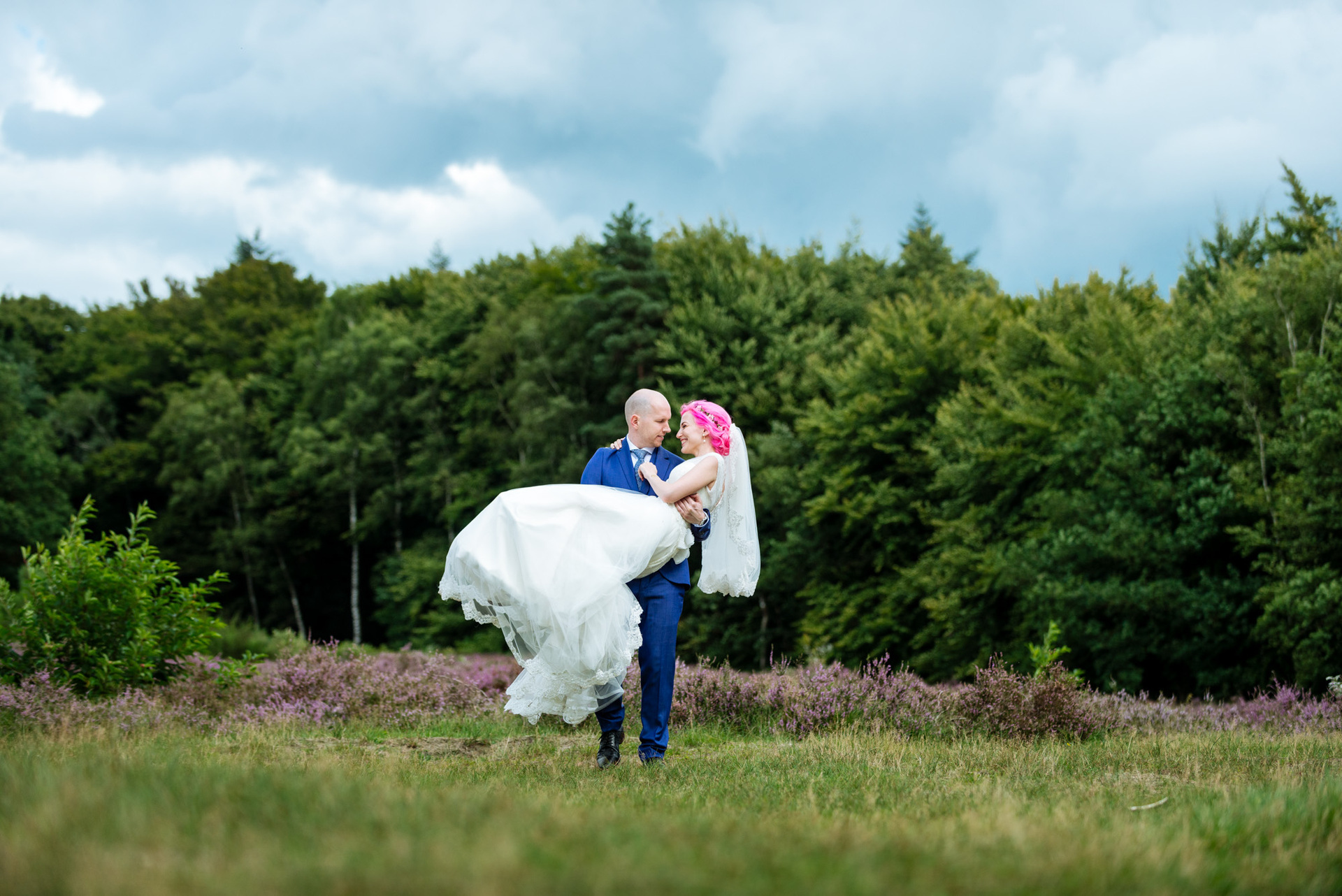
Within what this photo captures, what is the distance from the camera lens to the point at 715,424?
727 centimetres

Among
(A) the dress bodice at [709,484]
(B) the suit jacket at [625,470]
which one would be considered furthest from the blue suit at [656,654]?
(A) the dress bodice at [709,484]

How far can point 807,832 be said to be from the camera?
3.59 meters

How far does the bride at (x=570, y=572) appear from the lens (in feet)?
21.1

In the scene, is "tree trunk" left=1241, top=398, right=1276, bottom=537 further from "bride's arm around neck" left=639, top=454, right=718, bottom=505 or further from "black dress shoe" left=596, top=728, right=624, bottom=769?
"black dress shoe" left=596, top=728, right=624, bottom=769

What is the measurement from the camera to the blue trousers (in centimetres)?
691

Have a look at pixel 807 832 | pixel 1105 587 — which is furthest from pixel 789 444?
pixel 807 832

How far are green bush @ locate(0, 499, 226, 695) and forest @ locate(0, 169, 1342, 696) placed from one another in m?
3.73

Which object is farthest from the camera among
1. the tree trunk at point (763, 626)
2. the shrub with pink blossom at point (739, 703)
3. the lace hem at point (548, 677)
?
the tree trunk at point (763, 626)

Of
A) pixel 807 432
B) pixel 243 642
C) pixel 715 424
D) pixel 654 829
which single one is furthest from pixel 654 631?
pixel 807 432

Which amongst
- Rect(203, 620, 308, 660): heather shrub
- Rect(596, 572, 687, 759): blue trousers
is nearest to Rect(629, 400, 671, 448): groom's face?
Rect(596, 572, 687, 759): blue trousers

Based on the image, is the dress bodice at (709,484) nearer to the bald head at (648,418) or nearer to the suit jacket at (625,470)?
the suit jacket at (625,470)

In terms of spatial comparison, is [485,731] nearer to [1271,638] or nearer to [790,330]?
[1271,638]

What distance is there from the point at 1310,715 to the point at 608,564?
9.01 metres

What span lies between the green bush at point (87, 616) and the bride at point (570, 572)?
15.4 ft
